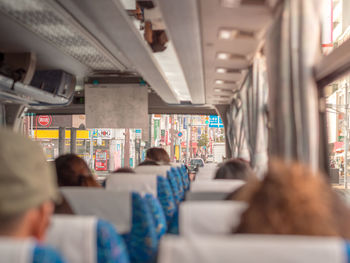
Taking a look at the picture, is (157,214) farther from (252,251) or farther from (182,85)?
(182,85)

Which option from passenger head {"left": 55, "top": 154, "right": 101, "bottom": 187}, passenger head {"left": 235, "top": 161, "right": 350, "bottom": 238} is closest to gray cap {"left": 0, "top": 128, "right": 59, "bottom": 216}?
passenger head {"left": 235, "top": 161, "right": 350, "bottom": 238}

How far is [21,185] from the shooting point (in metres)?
1.05

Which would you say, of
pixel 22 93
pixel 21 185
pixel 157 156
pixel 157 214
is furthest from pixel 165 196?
pixel 22 93

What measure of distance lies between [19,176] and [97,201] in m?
1.57

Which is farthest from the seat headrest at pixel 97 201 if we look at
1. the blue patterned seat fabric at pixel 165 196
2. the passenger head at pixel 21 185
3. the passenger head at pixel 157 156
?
the passenger head at pixel 157 156

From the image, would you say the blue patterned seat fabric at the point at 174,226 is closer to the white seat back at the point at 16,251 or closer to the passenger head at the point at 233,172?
the passenger head at the point at 233,172

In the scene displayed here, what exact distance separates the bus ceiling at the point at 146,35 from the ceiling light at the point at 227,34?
1 cm

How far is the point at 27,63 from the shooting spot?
785 cm

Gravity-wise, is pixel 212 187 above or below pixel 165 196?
above

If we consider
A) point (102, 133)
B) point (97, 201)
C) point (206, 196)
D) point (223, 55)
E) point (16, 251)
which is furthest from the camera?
point (102, 133)

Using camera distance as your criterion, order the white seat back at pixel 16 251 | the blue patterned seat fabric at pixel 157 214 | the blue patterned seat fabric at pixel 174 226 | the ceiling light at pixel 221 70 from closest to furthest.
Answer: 1. the white seat back at pixel 16 251
2. the blue patterned seat fabric at pixel 157 214
3. the blue patterned seat fabric at pixel 174 226
4. the ceiling light at pixel 221 70

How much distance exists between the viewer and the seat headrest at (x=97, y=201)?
2551mm

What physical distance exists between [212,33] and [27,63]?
4.41 meters

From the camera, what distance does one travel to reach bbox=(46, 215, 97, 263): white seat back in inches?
54.7
